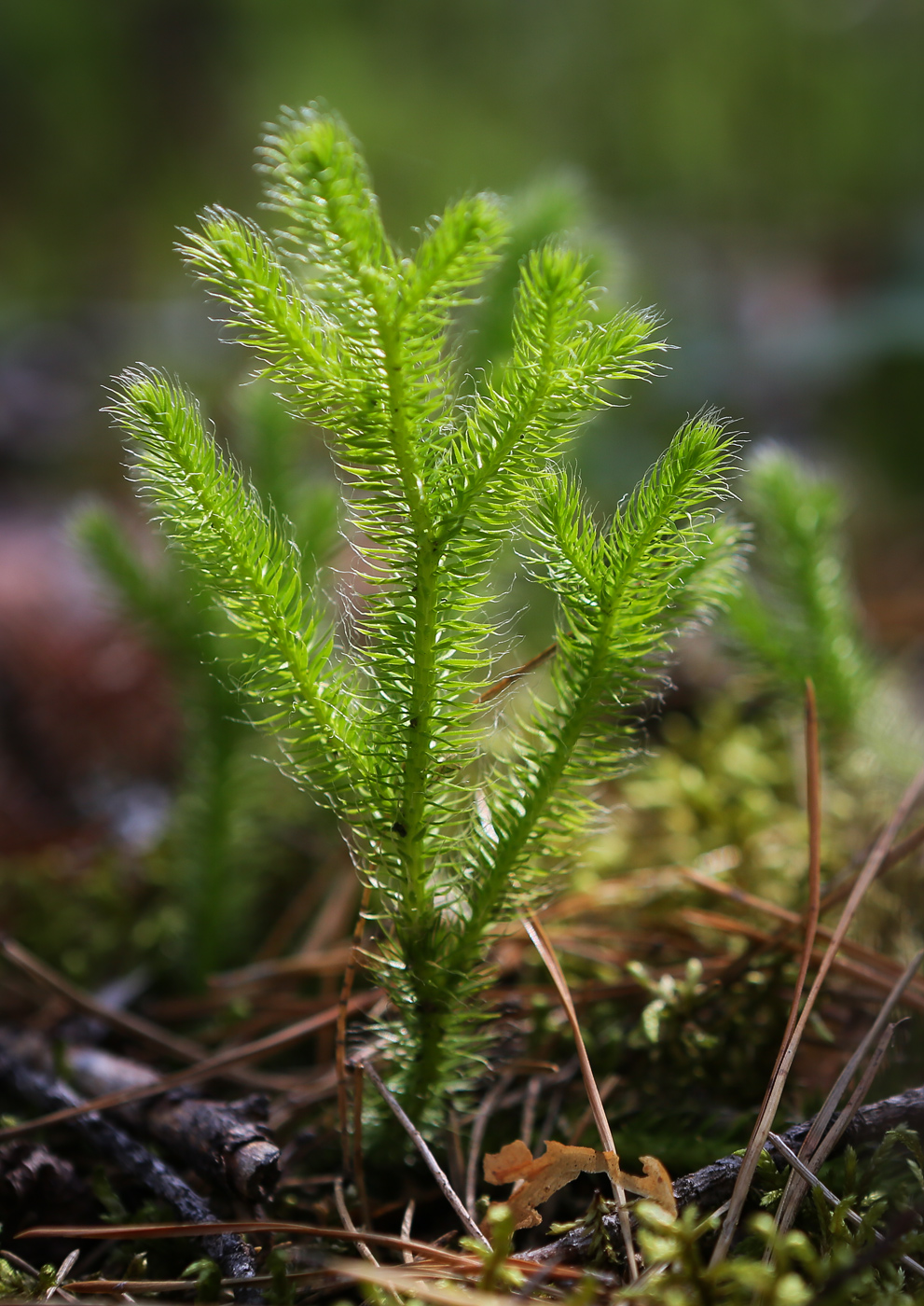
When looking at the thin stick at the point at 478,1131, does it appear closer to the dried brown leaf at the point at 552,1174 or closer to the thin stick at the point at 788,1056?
the dried brown leaf at the point at 552,1174

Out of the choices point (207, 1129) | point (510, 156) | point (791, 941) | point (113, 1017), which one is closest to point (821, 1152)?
point (791, 941)

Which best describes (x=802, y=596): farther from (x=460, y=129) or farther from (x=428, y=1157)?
(x=460, y=129)

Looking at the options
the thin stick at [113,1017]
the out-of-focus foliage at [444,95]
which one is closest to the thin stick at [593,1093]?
the thin stick at [113,1017]

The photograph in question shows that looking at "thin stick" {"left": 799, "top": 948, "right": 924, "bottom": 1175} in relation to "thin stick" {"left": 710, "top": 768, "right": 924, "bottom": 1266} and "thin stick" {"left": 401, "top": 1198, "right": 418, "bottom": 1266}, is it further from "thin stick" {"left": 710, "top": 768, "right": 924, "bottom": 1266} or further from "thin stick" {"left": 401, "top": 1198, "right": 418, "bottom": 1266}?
"thin stick" {"left": 401, "top": 1198, "right": 418, "bottom": 1266}

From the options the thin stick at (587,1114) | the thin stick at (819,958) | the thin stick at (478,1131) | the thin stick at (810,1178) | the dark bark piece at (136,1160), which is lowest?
the dark bark piece at (136,1160)

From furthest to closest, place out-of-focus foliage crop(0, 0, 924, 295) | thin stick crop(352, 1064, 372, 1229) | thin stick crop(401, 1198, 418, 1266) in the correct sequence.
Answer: out-of-focus foliage crop(0, 0, 924, 295), thin stick crop(352, 1064, 372, 1229), thin stick crop(401, 1198, 418, 1266)

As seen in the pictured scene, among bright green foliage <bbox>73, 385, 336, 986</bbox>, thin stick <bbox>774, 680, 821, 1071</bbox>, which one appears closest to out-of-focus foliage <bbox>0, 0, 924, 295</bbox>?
bright green foliage <bbox>73, 385, 336, 986</bbox>

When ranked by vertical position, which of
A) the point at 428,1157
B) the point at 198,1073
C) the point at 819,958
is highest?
the point at 819,958
